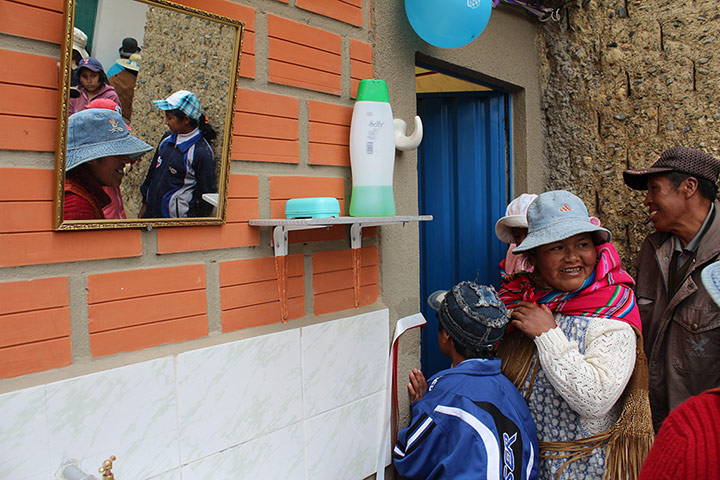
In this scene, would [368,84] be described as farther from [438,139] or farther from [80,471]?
[80,471]

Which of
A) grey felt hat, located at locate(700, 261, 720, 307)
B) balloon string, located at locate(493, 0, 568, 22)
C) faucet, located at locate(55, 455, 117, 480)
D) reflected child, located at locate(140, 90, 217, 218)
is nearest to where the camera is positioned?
grey felt hat, located at locate(700, 261, 720, 307)

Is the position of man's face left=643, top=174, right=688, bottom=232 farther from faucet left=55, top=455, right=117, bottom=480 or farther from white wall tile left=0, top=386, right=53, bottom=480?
white wall tile left=0, top=386, right=53, bottom=480

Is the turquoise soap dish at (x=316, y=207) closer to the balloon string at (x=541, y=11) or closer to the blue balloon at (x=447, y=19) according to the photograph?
the blue balloon at (x=447, y=19)

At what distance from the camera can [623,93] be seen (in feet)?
8.78

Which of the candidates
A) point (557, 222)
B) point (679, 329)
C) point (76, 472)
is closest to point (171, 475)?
point (76, 472)

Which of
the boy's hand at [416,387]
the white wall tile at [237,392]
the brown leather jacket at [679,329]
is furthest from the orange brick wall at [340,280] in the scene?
the brown leather jacket at [679,329]

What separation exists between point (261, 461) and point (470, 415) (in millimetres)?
691

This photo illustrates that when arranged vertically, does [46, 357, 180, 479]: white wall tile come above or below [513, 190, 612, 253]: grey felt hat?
below

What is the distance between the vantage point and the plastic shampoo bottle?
1.73 meters

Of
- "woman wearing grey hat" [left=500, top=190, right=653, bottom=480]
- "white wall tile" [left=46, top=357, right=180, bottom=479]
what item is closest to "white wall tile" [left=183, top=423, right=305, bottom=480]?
"white wall tile" [left=46, top=357, right=180, bottom=479]

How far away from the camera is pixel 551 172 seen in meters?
2.93

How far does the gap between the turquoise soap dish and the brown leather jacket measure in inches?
64.7

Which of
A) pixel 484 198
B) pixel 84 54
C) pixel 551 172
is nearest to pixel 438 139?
pixel 484 198

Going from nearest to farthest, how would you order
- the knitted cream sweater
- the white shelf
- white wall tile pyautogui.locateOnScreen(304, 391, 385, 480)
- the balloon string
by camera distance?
the white shelf
the knitted cream sweater
white wall tile pyautogui.locateOnScreen(304, 391, 385, 480)
the balloon string
